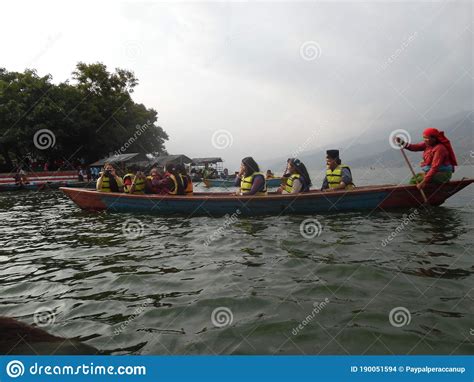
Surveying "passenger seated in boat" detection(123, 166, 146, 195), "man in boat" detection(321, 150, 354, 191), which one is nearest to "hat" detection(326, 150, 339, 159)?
"man in boat" detection(321, 150, 354, 191)

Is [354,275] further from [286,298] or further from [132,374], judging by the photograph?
[132,374]

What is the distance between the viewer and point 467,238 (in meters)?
6.30

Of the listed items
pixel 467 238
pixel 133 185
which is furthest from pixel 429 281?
pixel 133 185

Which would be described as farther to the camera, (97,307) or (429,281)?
(429,281)

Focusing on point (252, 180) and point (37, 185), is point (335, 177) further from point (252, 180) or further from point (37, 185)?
point (37, 185)

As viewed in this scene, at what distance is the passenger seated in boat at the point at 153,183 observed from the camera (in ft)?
38.3

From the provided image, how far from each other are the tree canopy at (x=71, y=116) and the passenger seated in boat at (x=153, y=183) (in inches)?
937

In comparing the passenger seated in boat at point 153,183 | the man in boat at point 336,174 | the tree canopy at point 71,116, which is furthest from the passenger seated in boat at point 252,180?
the tree canopy at point 71,116

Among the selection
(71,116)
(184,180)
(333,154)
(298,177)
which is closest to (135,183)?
(184,180)

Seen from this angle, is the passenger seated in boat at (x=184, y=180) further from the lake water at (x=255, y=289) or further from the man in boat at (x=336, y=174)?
the man in boat at (x=336, y=174)

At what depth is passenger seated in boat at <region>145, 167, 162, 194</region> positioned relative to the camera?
11672 mm

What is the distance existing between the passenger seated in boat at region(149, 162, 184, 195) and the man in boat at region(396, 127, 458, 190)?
683cm

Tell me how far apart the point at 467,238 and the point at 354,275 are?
3248 millimetres

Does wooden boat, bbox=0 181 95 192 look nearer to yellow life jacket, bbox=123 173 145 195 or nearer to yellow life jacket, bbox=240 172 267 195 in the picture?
yellow life jacket, bbox=123 173 145 195
